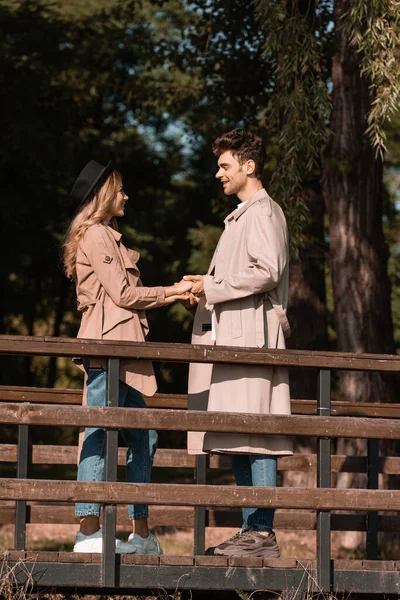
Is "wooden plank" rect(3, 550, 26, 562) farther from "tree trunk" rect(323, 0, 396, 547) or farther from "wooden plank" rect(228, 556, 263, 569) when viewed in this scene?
"tree trunk" rect(323, 0, 396, 547)

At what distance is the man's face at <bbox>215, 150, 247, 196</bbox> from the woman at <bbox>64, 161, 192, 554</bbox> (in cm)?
57

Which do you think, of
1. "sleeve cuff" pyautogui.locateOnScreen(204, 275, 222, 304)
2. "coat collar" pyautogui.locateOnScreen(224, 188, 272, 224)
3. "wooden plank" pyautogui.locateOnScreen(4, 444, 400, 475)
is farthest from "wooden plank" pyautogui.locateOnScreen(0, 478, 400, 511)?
"wooden plank" pyautogui.locateOnScreen(4, 444, 400, 475)

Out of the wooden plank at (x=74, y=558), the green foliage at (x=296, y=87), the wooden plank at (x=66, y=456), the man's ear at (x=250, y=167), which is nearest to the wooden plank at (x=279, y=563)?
the wooden plank at (x=74, y=558)

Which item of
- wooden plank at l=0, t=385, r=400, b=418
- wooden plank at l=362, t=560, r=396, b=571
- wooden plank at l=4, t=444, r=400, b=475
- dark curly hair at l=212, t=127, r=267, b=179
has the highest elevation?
dark curly hair at l=212, t=127, r=267, b=179

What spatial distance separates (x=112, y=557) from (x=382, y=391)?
22.2 feet

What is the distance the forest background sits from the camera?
1102 centimetres

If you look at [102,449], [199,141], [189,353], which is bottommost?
[102,449]

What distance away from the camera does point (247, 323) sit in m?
6.27

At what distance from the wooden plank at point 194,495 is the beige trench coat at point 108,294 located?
65 centimetres

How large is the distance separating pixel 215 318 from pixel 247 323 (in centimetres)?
24

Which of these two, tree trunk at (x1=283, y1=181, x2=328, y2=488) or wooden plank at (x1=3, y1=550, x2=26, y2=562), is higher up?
tree trunk at (x1=283, y1=181, x2=328, y2=488)

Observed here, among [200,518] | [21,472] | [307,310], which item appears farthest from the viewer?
[307,310]

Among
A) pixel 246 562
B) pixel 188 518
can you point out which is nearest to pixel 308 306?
pixel 188 518

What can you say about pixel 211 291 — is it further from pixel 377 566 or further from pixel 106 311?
pixel 377 566
